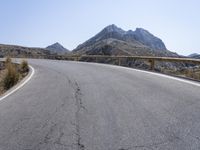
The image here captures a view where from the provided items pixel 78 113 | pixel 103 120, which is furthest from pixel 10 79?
pixel 103 120

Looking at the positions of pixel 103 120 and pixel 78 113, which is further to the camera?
pixel 78 113

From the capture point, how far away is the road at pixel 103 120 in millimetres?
5691

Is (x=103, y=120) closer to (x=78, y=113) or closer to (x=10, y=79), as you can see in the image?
(x=78, y=113)

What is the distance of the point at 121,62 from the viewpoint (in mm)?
28906

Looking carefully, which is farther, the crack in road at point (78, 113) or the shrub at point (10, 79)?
the shrub at point (10, 79)

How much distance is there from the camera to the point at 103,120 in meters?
7.09

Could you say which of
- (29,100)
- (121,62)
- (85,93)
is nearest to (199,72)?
(85,93)

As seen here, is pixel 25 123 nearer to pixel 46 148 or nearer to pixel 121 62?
pixel 46 148

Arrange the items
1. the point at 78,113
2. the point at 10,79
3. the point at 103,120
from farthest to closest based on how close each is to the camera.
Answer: the point at 10,79 < the point at 78,113 < the point at 103,120

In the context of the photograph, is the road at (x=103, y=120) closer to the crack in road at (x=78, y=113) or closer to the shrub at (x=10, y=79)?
the crack in road at (x=78, y=113)

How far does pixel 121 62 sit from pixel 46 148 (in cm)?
2362

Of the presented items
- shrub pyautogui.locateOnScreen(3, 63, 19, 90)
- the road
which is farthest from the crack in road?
shrub pyautogui.locateOnScreen(3, 63, 19, 90)

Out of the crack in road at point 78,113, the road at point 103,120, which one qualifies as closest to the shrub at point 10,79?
the crack in road at point 78,113

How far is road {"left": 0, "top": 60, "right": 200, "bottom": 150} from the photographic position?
5.69 metres
